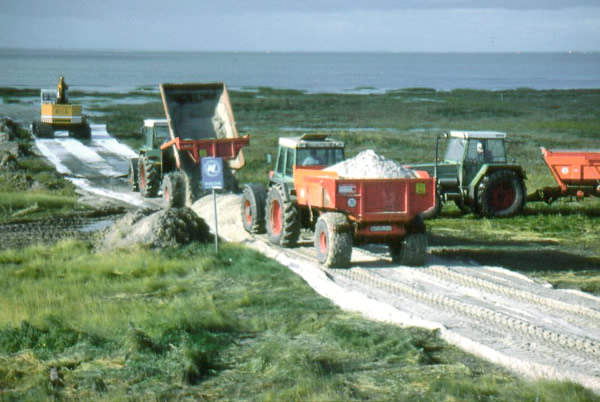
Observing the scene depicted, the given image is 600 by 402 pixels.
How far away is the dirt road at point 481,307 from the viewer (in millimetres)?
9953

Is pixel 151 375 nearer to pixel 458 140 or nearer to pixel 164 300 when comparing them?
pixel 164 300

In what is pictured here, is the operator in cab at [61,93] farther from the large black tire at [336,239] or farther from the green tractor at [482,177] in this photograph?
the large black tire at [336,239]

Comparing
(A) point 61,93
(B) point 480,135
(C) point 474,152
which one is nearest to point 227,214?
(C) point 474,152

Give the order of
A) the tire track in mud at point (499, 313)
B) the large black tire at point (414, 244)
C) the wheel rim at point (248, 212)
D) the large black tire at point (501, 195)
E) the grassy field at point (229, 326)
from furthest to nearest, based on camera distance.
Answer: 1. the large black tire at point (501, 195)
2. the wheel rim at point (248, 212)
3. the large black tire at point (414, 244)
4. the tire track in mud at point (499, 313)
5. the grassy field at point (229, 326)

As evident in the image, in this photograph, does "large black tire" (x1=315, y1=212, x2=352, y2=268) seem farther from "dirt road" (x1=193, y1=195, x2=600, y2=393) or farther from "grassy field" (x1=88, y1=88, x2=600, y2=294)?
"grassy field" (x1=88, y1=88, x2=600, y2=294)

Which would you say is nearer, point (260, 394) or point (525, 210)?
point (260, 394)

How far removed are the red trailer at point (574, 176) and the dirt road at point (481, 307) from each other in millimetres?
7032

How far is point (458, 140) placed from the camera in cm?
2212

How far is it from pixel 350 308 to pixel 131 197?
14758 mm

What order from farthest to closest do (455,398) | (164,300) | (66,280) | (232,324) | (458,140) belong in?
(458,140) → (66,280) → (164,300) → (232,324) → (455,398)

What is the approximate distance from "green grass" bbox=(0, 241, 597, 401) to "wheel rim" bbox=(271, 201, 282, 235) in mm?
2269

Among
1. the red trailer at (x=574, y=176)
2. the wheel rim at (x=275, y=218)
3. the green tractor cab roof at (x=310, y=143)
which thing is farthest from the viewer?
the red trailer at (x=574, y=176)

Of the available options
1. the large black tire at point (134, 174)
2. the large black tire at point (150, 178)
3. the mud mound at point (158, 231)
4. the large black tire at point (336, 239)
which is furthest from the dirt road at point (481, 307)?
the large black tire at point (134, 174)

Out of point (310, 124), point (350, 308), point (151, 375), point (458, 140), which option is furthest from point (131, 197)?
point (310, 124)
